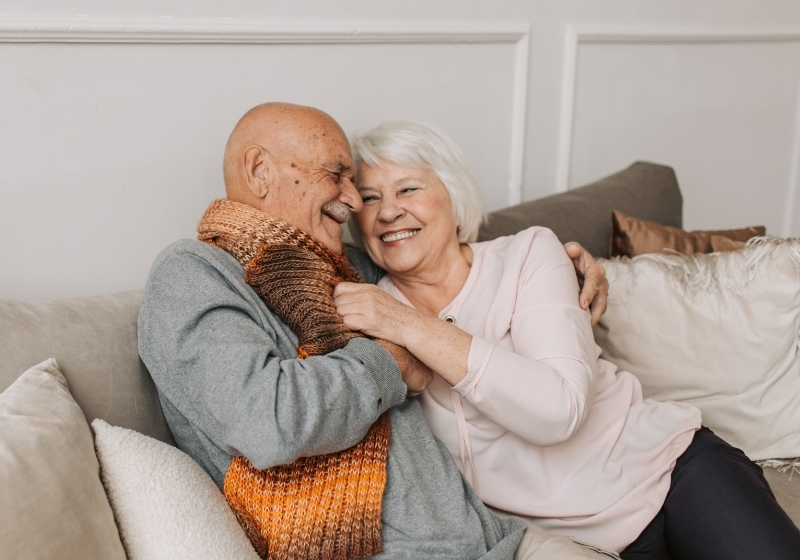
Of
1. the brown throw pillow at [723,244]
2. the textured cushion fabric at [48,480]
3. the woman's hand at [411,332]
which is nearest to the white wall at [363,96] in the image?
the textured cushion fabric at [48,480]

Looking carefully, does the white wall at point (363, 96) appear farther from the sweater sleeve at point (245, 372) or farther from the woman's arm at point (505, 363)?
the woman's arm at point (505, 363)

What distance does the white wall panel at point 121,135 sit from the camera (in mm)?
1434

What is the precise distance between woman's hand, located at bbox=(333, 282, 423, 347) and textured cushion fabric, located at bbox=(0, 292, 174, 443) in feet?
1.22

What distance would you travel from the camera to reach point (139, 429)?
1284 millimetres

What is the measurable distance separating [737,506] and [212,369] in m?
1.04

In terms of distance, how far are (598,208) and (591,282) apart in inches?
21.0

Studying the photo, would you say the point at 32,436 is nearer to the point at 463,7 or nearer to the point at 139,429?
the point at 139,429

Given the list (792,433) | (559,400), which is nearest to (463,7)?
(559,400)

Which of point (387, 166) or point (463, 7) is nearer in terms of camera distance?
point (387, 166)

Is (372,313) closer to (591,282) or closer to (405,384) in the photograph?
(405,384)

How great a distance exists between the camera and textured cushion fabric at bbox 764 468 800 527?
167 cm

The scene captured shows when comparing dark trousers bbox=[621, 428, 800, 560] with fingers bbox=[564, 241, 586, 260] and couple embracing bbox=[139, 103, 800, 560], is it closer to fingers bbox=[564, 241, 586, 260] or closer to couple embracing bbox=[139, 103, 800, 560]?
couple embracing bbox=[139, 103, 800, 560]

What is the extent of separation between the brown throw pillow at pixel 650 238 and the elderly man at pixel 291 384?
3.03 ft

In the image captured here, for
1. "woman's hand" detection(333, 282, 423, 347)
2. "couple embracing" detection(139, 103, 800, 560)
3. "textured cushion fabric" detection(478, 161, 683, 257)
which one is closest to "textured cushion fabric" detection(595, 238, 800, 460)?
"couple embracing" detection(139, 103, 800, 560)
